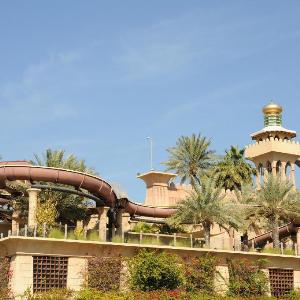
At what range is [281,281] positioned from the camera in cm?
4166

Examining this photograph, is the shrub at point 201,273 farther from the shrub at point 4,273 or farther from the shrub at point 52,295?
the shrub at point 4,273

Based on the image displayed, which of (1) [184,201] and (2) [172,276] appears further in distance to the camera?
(1) [184,201]

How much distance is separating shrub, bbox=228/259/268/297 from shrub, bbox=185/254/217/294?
140 cm

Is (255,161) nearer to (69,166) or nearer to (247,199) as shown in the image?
(247,199)

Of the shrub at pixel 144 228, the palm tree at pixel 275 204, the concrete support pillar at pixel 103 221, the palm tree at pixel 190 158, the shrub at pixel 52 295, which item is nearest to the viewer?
the shrub at pixel 52 295

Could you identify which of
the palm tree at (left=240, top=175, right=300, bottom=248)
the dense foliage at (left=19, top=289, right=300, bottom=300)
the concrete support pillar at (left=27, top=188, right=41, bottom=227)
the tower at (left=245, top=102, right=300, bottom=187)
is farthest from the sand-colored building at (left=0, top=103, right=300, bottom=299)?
the tower at (left=245, top=102, right=300, bottom=187)

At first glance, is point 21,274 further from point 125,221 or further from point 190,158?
point 190,158

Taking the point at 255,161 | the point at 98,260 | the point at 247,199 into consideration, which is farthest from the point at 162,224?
the point at 255,161

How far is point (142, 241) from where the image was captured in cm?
3731

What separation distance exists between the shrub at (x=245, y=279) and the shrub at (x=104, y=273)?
769 centimetres

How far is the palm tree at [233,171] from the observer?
6675 cm

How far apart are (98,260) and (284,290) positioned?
13639mm

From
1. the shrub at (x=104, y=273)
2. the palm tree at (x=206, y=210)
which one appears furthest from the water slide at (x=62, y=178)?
the shrub at (x=104, y=273)

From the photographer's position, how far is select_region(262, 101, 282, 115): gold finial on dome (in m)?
82.8
